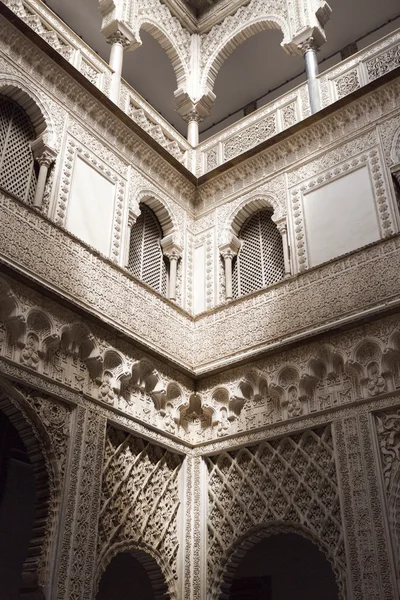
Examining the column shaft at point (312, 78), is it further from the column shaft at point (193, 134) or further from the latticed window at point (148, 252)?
the latticed window at point (148, 252)

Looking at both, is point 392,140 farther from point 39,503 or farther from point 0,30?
point 39,503

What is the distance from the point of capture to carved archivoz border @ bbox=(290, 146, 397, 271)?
5.79m

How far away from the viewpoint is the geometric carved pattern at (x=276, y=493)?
503 centimetres

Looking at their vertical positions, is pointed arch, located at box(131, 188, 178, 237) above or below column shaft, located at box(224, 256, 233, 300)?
above

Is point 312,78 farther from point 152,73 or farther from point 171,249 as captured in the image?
point 152,73

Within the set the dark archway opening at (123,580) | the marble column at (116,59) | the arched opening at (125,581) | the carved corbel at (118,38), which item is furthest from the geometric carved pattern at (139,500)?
the carved corbel at (118,38)

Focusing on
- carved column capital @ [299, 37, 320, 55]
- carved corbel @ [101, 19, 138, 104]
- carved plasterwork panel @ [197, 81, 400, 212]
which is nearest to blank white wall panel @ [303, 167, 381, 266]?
carved plasterwork panel @ [197, 81, 400, 212]

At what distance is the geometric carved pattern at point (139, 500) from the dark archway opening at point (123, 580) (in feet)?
7.75

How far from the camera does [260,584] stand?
7.14 metres

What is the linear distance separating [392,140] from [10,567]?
5904mm

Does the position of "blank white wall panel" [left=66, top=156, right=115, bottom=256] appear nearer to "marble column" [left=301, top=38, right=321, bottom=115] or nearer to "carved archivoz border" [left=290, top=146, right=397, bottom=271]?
"carved archivoz border" [left=290, top=146, right=397, bottom=271]

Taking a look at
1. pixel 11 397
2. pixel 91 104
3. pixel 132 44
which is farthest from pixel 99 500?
pixel 132 44

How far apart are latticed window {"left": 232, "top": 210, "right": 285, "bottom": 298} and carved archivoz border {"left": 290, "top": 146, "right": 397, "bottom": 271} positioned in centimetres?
39

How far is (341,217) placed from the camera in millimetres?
6145
